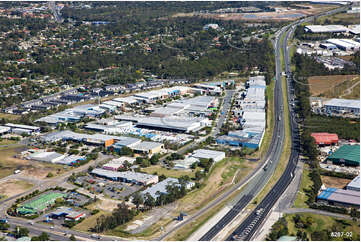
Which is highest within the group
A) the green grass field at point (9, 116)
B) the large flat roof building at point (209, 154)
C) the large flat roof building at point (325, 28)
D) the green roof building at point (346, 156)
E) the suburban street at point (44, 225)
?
the large flat roof building at point (325, 28)

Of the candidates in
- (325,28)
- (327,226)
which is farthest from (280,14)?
(327,226)

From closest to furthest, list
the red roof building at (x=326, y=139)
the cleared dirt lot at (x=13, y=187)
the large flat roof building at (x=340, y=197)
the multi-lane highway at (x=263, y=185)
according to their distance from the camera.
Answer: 1. the multi-lane highway at (x=263, y=185)
2. the large flat roof building at (x=340, y=197)
3. the cleared dirt lot at (x=13, y=187)
4. the red roof building at (x=326, y=139)

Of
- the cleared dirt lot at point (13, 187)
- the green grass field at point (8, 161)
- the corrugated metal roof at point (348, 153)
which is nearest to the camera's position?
the cleared dirt lot at point (13, 187)

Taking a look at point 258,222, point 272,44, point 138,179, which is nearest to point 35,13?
point 272,44

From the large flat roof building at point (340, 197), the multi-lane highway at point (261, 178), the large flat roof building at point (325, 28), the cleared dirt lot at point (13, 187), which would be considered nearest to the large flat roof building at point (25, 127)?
the cleared dirt lot at point (13, 187)

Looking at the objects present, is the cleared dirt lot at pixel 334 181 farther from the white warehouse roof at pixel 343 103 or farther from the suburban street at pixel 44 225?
the white warehouse roof at pixel 343 103

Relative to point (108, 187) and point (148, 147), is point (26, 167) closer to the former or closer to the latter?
point (108, 187)

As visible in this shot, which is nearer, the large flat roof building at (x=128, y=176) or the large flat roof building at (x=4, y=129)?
the large flat roof building at (x=128, y=176)
